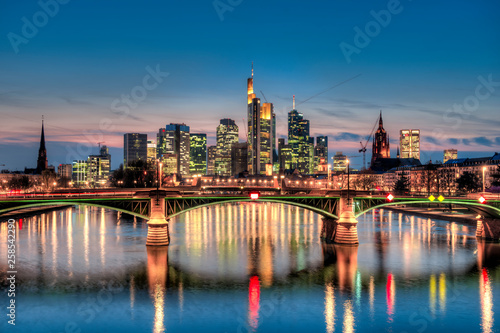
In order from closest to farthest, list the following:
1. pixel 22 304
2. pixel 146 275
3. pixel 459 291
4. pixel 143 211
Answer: pixel 22 304, pixel 459 291, pixel 146 275, pixel 143 211

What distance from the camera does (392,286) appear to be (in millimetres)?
62031

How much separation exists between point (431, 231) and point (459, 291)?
59158 millimetres

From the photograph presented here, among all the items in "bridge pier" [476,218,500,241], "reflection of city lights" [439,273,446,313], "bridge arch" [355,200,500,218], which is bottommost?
"reflection of city lights" [439,273,446,313]

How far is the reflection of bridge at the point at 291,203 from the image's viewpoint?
84.9 m

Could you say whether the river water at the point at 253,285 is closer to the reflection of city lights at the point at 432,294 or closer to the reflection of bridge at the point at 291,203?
the reflection of city lights at the point at 432,294

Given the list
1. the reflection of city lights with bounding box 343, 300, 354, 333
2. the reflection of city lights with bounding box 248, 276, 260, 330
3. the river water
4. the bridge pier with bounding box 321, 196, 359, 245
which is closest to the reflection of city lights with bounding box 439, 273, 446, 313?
the river water

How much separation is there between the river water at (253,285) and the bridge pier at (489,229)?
4.04 metres

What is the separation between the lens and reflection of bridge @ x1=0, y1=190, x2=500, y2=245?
84938 millimetres

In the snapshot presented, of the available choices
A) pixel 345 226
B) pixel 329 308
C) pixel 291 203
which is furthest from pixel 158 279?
pixel 345 226

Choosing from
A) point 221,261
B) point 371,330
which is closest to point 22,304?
point 221,261

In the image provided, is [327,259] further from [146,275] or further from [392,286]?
[146,275]

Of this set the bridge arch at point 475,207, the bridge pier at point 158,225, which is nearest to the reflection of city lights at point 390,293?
the bridge arch at point 475,207

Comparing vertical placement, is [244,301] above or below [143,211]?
below

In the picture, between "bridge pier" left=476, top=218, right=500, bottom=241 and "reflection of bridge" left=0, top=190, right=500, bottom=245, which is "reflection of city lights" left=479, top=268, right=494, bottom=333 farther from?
"bridge pier" left=476, top=218, right=500, bottom=241
